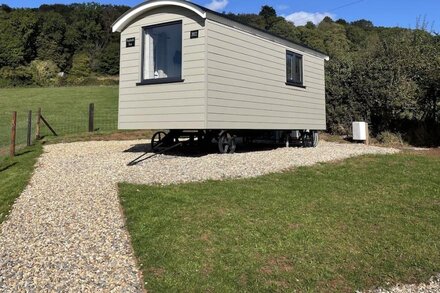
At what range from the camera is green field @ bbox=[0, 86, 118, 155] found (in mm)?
17141

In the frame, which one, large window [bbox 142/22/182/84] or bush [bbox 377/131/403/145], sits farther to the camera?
bush [bbox 377/131/403/145]

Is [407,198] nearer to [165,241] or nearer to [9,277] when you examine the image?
[165,241]

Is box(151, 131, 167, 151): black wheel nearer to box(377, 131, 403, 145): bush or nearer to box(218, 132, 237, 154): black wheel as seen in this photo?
box(218, 132, 237, 154): black wheel

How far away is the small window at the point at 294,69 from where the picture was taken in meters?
11.3

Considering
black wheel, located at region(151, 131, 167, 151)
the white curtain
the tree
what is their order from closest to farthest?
the white curtain < black wheel, located at region(151, 131, 167, 151) < the tree

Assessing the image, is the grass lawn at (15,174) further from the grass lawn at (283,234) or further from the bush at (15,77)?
the bush at (15,77)

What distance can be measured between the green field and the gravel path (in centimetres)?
699

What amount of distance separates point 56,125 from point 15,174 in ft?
34.6

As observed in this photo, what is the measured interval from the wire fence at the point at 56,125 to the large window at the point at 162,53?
4.55 metres

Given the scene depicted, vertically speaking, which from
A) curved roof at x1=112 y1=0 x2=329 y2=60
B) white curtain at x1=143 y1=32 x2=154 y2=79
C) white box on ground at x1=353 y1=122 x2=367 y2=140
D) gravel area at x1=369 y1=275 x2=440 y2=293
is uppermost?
curved roof at x1=112 y1=0 x2=329 y2=60

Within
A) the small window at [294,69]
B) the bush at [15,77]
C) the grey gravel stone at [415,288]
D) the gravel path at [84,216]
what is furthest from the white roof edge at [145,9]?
the bush at [15,77]

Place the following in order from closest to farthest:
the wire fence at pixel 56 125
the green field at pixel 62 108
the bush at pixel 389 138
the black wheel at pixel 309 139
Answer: the black wheel at pixel 309 139, the wire fence at pixel 56 125, the bush at pixel 389 138, the green field at pixel 62 108

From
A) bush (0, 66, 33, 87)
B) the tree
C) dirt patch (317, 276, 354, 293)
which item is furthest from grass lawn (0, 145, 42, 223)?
the tree

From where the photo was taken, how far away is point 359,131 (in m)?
14.0
